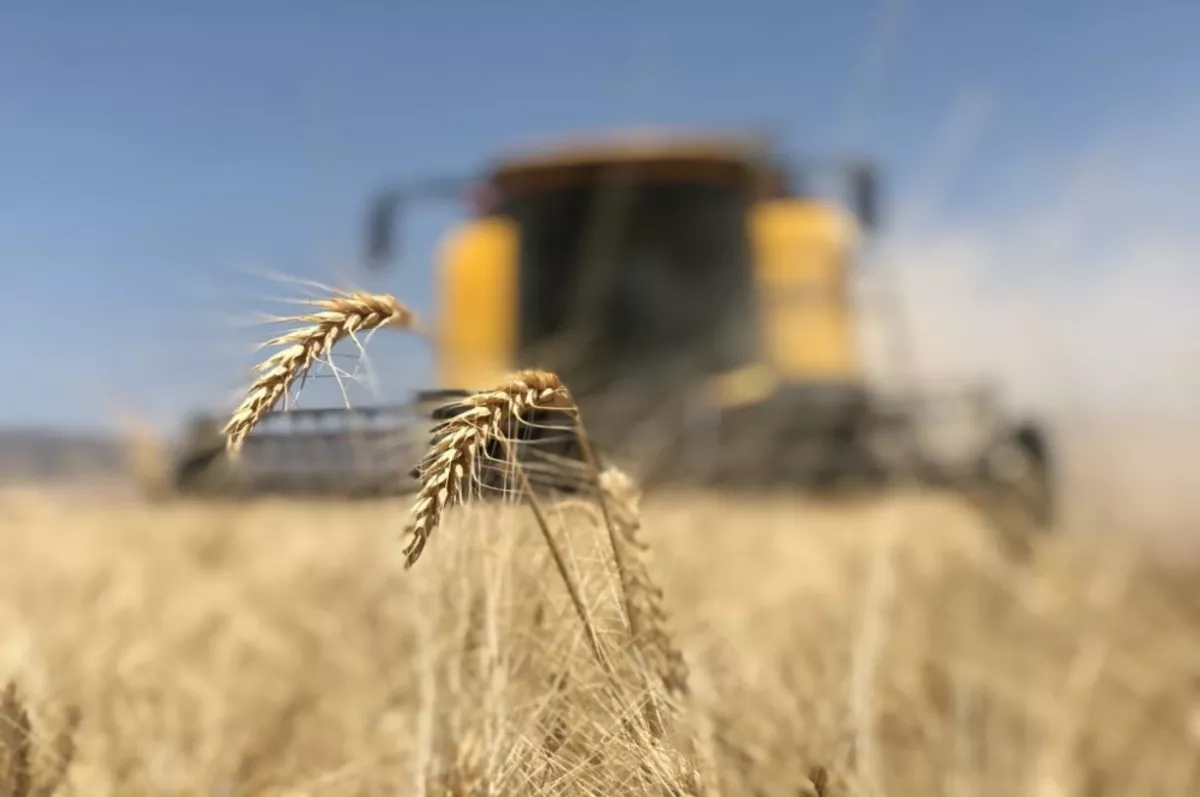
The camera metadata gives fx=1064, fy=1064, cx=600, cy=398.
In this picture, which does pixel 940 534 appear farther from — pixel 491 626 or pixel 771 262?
pixel 771 262

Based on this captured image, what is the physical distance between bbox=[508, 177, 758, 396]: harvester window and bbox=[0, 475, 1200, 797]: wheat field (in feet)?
6.59

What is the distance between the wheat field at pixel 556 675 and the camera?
0.60m

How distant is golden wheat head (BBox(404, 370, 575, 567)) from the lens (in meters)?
0.36

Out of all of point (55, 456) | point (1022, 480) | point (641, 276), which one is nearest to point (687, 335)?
point (641, 276)

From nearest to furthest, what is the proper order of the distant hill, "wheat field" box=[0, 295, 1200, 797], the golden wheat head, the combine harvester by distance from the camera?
the golden wheat head
"wheat field" box=[0, 295, 1200, 797]
the distant hill
the combine harvester

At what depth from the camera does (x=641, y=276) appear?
151 inches

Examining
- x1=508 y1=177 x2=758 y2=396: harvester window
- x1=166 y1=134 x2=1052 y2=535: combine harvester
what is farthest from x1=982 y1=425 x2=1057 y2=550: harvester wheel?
x1=508 y1=177 x2=758 y2=396: harvester window

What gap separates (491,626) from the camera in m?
0.69

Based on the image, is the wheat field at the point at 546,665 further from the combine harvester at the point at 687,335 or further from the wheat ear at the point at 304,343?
the combine harvester at the point at 687,335

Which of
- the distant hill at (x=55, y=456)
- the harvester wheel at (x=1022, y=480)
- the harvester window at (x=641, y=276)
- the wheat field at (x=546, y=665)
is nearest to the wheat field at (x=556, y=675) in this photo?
the wheat field at (x=546, y=665)

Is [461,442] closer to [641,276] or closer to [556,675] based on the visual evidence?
[556,675]

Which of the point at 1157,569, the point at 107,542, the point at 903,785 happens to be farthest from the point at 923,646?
the point at 1157,569

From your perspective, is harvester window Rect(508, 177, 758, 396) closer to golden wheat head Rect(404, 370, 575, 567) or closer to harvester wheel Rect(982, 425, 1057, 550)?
harvester wheel Rect(982, 425, 1057, 550)

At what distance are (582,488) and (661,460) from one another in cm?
276
